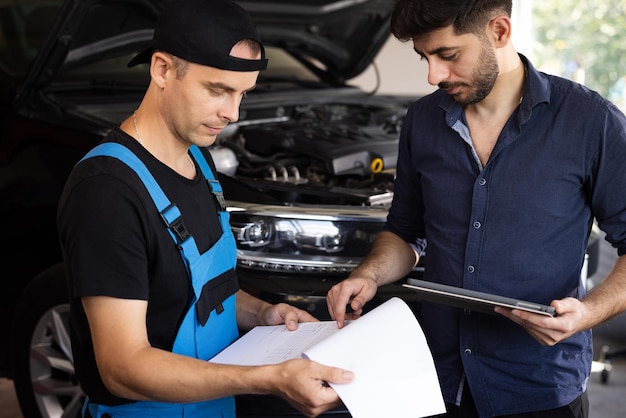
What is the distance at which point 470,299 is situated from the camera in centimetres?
147

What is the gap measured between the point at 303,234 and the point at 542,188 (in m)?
0.81

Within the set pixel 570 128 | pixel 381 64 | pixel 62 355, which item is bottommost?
pixel 62 355

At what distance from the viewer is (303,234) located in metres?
2.25

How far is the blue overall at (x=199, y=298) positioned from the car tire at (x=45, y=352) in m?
1.00

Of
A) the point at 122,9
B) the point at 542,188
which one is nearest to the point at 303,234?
the point at 542,188

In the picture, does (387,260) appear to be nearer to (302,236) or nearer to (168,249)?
(302,236)

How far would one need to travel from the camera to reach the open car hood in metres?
2.76

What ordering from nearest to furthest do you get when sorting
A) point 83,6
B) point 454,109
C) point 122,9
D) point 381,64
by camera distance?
point 454,109, point 83,6, point 122,9, point 381,64

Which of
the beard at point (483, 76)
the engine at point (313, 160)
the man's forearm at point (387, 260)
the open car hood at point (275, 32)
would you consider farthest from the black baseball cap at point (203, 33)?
the open car hood at point (275, 32)

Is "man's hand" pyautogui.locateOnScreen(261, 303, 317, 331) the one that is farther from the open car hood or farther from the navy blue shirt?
the open car hood

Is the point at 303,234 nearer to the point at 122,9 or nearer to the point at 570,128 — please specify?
the point at 570,128

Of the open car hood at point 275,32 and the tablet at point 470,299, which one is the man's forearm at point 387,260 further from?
the open car hood at point 275,32

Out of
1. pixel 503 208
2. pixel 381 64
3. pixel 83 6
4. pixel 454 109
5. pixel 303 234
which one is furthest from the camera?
pixel 381 64

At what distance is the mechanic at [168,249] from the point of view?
1372 mm
